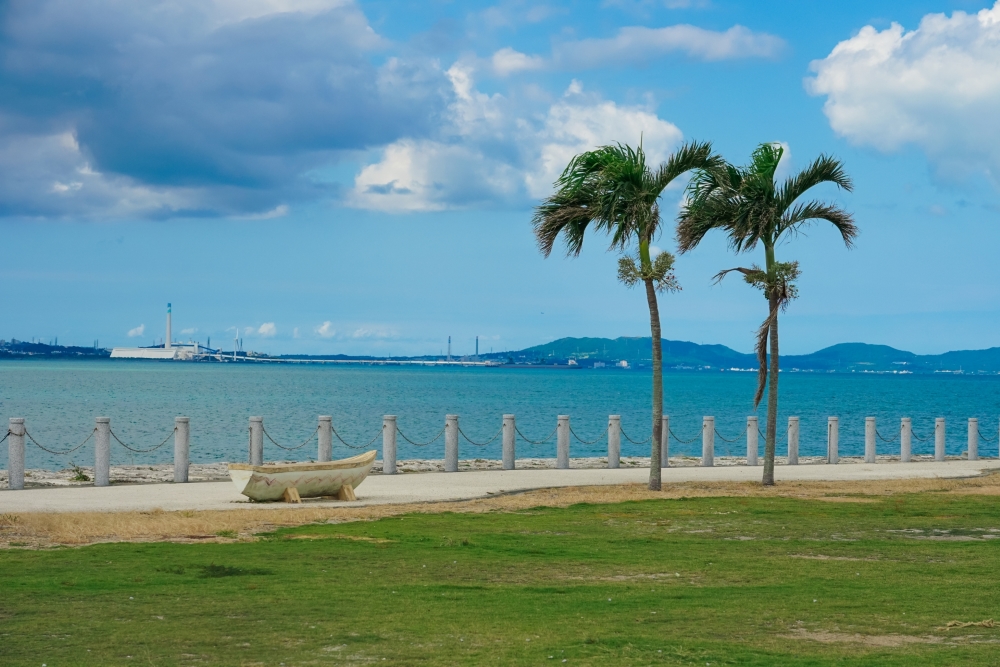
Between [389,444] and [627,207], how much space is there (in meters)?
7.58

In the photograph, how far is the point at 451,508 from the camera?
743 inches

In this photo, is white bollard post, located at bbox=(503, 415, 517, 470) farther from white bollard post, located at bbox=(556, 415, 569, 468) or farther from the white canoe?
the white canoe

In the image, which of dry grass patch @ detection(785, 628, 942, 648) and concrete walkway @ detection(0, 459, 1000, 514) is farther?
concrete walkway @ detection(0, 459, 1000, 514)

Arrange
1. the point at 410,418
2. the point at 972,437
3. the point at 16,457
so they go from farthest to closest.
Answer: the point at 410,418, the point at 972,437, the point at 16,457

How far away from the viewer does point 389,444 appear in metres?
26.3

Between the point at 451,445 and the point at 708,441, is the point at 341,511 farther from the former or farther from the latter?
the point at 708,441

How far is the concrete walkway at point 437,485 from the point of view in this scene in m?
19.0

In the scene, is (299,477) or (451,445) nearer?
(299,477)

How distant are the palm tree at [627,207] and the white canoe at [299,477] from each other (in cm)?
585

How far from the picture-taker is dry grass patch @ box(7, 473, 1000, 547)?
49.0ft

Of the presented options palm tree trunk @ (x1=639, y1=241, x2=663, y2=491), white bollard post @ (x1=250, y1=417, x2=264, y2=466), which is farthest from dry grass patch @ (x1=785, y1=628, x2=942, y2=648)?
white bollard post @ (x1=250, y1=417, x2=264, y2=466)

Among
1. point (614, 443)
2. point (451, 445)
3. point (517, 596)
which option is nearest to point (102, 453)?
point (451, 445)

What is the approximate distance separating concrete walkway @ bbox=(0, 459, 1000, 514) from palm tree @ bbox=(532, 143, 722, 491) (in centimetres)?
330

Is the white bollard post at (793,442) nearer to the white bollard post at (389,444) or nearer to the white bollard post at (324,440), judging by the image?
the white bollard post at (389,444)
